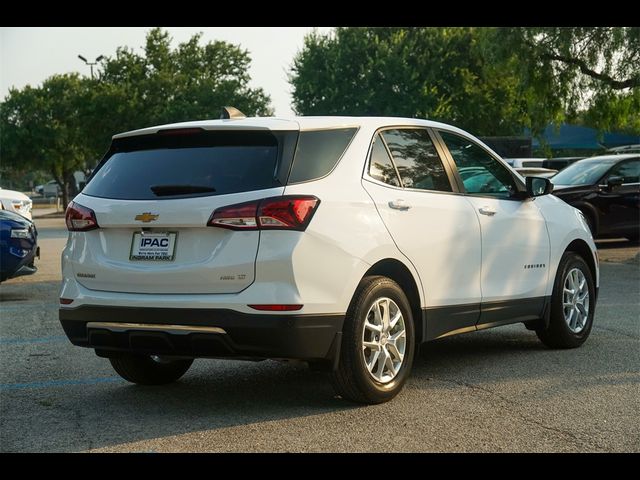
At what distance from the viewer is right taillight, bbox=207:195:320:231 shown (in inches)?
231

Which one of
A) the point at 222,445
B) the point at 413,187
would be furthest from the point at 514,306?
the point at 222,445

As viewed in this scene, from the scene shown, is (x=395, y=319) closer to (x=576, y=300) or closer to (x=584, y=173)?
(x=576, y=300)

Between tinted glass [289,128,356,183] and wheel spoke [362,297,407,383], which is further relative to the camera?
wheel spoke [362,297,407,383]

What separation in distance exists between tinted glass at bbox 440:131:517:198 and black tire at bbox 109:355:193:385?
237 cm

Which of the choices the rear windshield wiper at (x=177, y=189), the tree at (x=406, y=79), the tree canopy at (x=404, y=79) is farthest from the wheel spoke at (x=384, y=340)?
the tree at (x=406, y=79)

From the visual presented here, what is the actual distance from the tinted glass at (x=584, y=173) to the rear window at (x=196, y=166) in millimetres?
14746

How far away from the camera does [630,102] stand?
22219 mm

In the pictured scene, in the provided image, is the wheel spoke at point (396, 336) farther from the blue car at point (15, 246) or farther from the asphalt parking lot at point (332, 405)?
the blue car at point (15, 246)

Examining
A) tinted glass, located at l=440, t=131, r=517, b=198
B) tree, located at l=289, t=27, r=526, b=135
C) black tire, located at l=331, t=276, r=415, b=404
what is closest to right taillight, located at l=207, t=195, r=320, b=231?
black tire, located at l=331, t=276, r=415, b=404

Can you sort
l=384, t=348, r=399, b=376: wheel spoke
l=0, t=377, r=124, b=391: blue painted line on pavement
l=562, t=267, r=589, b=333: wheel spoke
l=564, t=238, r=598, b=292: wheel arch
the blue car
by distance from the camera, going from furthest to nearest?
the blue car → l=564, t=238, r=598, b=292: wheel arch → l=562, t=267, r=589, b=333: wheel spoke → l=0, t=377, r=124, b=391: blue painted line on pavement → l=384, t=348, r=399, b=376: wheel spoke

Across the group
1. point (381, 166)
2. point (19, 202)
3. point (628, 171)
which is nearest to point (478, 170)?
point (381, 166)

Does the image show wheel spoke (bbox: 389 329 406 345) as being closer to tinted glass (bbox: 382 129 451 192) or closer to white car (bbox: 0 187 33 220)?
tinted glass (bbox: 382 129 451 192)
